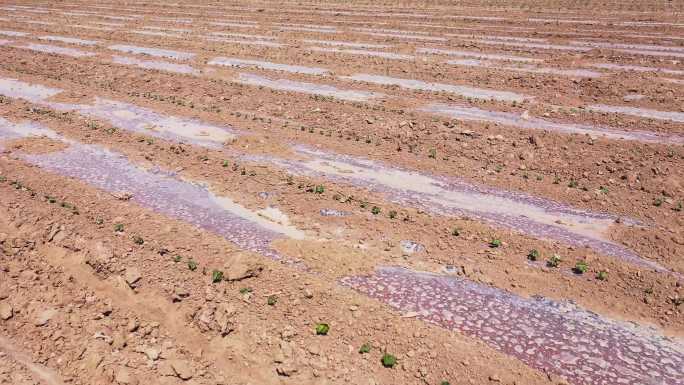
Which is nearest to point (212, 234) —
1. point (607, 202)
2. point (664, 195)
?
point (607, 202)

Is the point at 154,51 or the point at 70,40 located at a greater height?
the point at 154,51

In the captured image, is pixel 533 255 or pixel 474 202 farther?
pixel 474 202

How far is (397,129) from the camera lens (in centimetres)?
1548

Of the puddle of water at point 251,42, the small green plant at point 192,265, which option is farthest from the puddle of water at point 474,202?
the puddle of water at point 251,42

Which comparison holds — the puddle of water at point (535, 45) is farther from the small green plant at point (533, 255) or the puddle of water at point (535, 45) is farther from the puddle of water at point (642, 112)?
the small green plant at point (533, 255)

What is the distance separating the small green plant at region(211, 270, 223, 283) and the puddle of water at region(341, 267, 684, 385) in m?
→ 2.29

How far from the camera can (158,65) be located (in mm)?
23547

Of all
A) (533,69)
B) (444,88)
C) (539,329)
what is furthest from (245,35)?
(539,329)

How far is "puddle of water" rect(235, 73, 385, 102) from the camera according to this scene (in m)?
18.7

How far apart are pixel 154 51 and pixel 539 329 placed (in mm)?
25382

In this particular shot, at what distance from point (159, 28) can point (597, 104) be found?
28.8 metres

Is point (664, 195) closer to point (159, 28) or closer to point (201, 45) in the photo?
point (201, 45)

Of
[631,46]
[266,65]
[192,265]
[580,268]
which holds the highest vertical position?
[631,46]

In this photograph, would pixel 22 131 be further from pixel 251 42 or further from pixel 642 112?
pixel 642 112
